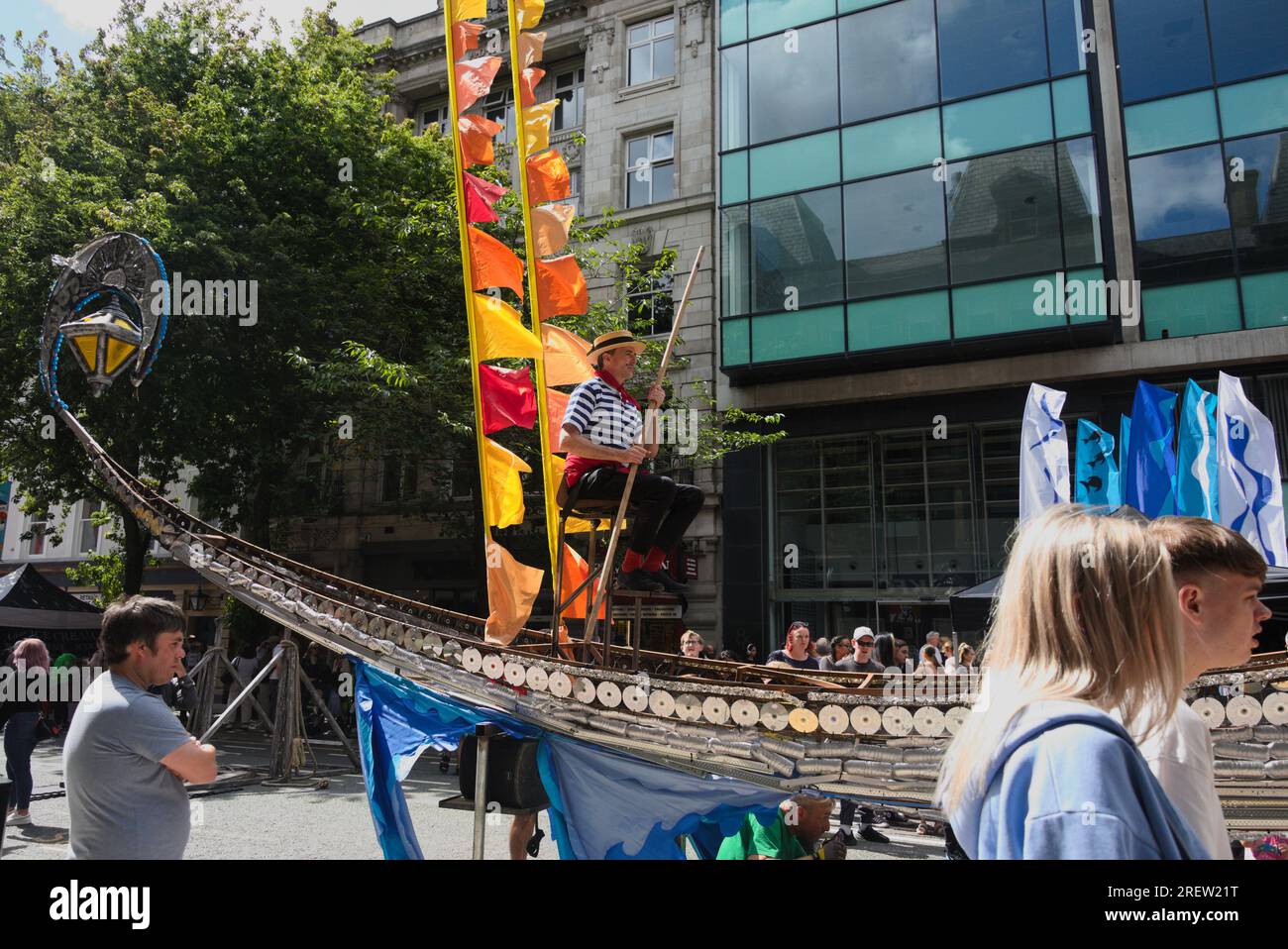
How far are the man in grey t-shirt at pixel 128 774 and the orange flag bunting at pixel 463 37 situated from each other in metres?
5.03

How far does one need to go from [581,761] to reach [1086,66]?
17253mm

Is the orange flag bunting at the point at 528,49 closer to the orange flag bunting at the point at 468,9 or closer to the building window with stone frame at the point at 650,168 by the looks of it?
the orange flag bunting at the point at 468,9

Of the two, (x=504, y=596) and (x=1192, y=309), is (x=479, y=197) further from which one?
(x=1192, y=309)

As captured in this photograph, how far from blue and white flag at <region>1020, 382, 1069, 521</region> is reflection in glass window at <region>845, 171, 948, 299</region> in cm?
658

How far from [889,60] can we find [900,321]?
5669 mm

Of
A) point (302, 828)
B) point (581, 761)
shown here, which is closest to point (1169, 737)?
point (581, 761)

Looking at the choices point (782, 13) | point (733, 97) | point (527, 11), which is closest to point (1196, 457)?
point (527, 11)

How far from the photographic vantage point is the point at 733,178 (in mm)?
19938

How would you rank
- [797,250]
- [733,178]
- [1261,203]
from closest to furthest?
[1261,203] → [797,250] → [733,178]

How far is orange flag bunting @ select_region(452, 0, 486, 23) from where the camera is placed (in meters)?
6.50

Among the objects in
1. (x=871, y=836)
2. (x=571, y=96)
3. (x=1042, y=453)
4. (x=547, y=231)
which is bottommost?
(x=871, y=836)

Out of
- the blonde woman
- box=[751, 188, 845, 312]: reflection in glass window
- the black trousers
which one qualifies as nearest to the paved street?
the black trousers

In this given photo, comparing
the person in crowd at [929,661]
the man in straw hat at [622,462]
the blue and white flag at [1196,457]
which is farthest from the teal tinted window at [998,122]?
the man in straw hat at [622,462]

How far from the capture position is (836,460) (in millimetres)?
19078
